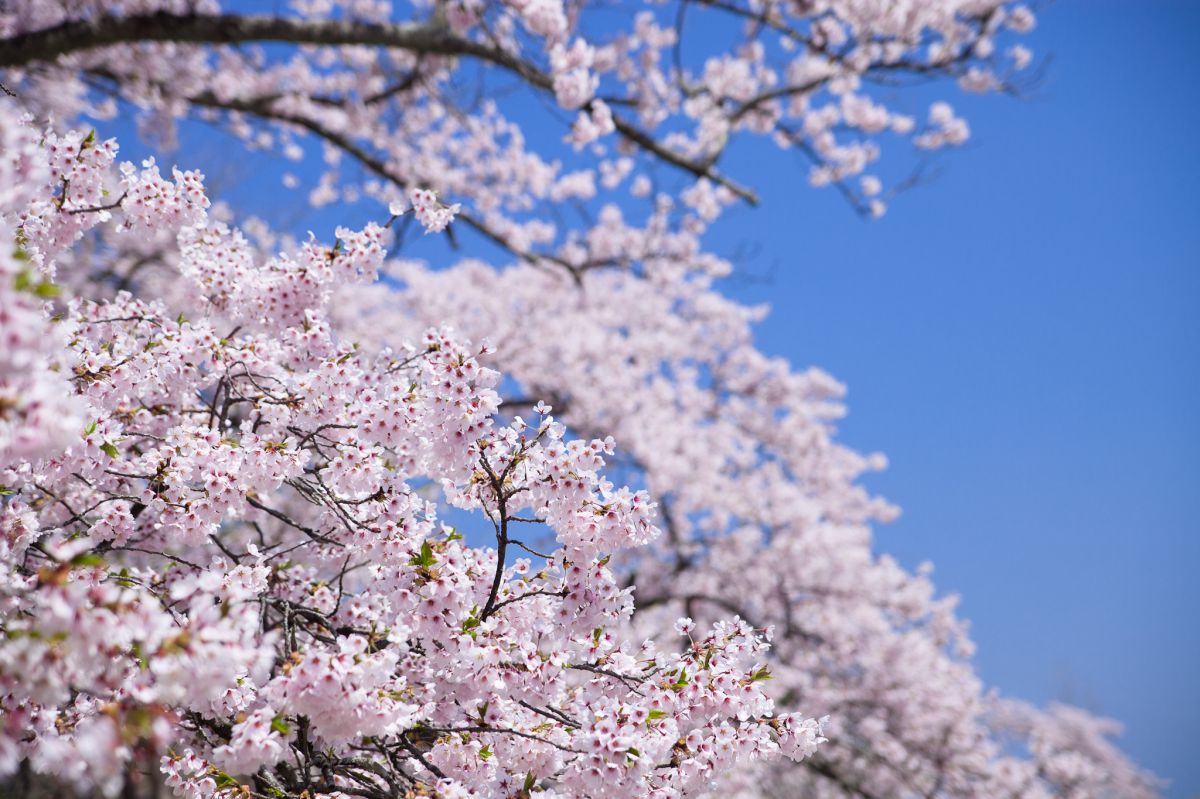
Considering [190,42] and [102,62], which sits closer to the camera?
[190,42]

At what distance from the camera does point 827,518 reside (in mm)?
16016

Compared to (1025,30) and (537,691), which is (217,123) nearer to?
(537,691)

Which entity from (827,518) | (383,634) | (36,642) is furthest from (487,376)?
(827,518)

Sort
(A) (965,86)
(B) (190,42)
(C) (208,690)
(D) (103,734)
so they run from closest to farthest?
(D) (103,734)
(C) (208,690)
(B) (190,42)
(A) (965,86)

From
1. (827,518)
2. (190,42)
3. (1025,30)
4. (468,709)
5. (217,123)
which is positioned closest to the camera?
(468,709)

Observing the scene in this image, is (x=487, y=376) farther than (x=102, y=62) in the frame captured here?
No

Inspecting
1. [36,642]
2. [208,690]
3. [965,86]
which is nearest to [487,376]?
[208,690]

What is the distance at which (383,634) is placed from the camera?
3551 millimetres

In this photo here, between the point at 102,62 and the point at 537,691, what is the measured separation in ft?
28.7

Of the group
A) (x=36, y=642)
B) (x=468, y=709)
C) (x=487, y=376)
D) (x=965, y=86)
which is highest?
(x=965, y=86)

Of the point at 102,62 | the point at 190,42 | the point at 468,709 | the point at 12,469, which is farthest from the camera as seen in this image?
the point at 102,62

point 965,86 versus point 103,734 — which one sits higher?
point 965,86

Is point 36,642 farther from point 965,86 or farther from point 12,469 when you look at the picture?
point 965,86

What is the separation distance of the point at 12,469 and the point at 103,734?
191 cm
